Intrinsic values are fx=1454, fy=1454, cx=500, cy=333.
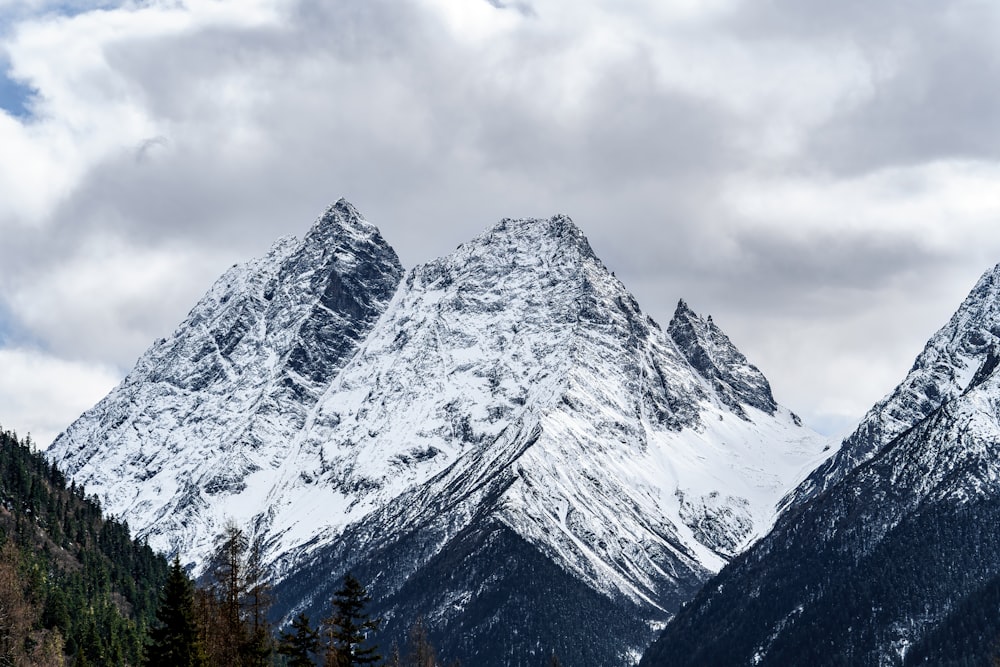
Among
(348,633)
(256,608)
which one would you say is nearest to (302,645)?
(348,633)

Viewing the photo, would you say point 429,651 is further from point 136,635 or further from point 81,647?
point 136,635

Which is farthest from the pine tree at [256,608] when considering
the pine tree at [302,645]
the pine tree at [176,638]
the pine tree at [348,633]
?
the pine tree at [176,638]

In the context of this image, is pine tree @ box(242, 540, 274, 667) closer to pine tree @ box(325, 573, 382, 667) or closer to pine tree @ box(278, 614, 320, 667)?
pine tree @ box(278, 614, 320, 667)

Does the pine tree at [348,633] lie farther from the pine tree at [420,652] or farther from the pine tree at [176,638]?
the pine tree at [420,652]

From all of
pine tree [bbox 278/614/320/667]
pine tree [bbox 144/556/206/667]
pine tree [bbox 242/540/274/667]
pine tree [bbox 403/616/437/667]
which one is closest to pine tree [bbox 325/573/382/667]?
pine tree [bbox 278/614/320/667]

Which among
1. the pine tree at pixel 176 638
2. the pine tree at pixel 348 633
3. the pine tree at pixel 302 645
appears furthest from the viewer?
the pine tree at pixel 302 645

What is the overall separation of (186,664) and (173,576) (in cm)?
708

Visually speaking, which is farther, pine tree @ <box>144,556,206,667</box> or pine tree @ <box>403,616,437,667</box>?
pine tree @ <box>403,616,437,667</box>

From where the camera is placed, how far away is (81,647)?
156 m

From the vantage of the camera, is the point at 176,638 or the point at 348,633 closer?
the point at 176,638

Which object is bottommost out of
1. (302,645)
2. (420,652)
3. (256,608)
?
(302,645)

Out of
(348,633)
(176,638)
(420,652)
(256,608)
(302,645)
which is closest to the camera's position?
(176,638)

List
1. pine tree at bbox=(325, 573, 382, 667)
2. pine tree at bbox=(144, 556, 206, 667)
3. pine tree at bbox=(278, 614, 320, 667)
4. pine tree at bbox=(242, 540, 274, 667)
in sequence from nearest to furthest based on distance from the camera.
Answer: pine tree at bbox=(144, 556, 206, 667), pine tree at bbox=(325, 573, 382, 667), pine tree at bbox=(242, 540, 274, 667), pine tree at bbox=(278, 614, 320, 667)

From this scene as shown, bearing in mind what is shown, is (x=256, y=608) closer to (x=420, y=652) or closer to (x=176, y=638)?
(x=176, y=638)
